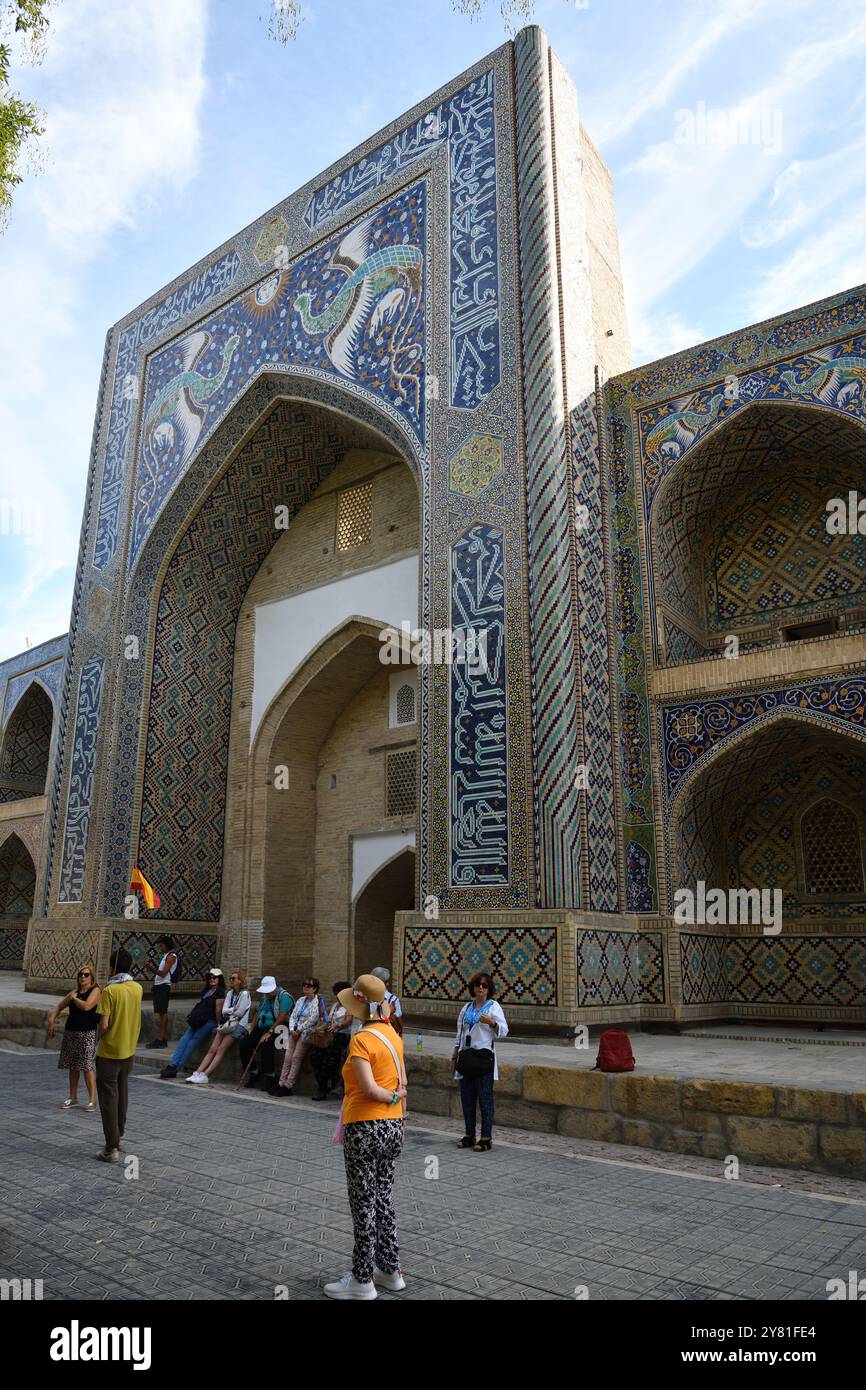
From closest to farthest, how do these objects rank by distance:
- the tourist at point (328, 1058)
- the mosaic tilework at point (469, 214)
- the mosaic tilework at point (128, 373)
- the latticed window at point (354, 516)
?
the tourist at point (328, 1058)
the mosaic tilework at point (469, 214)
the latticed window at point (354, 516)
the mosaic tilework at point (128, 373)

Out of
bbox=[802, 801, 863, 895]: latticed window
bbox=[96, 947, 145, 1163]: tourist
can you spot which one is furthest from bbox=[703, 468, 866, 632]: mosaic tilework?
bbox=[96, 947, 145, 1163]: tourist

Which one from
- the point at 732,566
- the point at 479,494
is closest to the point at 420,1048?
the point at 479,494

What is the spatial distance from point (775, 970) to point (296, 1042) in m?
4.46

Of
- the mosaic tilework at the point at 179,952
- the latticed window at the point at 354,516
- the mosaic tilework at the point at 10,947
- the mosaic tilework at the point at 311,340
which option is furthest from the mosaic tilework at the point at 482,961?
the mosaic tilework at the point at 10,947

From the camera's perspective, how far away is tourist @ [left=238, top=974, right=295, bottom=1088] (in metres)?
7.27

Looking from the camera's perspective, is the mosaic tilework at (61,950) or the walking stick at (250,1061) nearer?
the walking stick at (250,1061)

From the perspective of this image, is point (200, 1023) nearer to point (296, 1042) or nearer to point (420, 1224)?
point (296, 1042)

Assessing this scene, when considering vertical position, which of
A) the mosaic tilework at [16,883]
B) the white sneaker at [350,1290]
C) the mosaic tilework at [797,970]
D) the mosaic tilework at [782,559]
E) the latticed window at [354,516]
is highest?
the latticed window at [354,516]

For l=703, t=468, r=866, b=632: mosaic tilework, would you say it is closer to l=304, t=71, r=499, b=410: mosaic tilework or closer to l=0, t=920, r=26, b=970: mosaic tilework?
l=304, t=71, r=499, b=410: mosaic tilework

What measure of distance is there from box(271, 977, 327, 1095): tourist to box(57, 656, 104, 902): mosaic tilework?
5.66m

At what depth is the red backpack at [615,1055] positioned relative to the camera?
214 inches

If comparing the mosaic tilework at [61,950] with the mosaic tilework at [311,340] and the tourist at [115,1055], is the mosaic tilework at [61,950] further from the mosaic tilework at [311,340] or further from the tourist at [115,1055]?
the tourist at [115,1055]

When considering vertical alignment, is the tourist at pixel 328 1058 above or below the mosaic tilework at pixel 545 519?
below

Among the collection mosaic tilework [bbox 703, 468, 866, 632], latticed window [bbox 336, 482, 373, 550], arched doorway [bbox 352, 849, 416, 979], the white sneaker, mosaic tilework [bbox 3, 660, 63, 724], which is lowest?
the white sneaker
